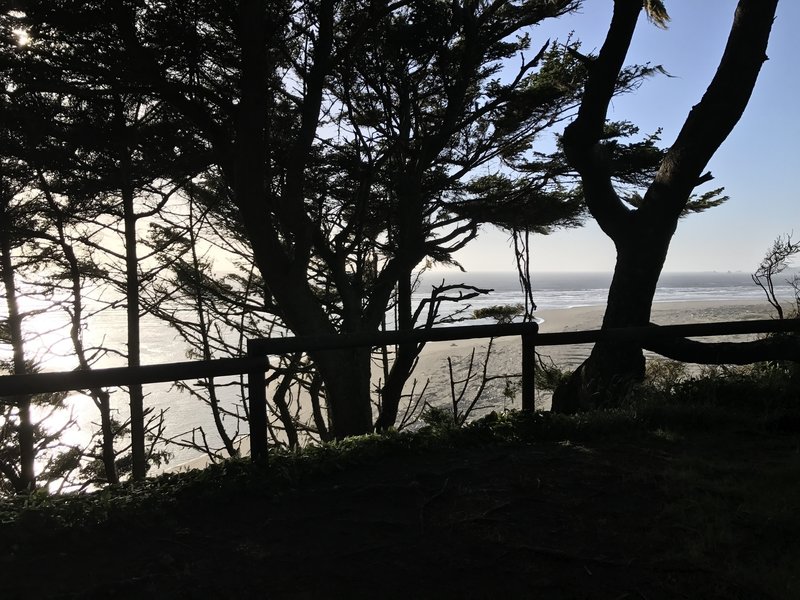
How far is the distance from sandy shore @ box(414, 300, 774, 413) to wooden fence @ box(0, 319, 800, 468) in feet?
15.0

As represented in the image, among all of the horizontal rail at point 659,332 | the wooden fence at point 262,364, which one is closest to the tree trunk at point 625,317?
the horizontal rail at point 659,332

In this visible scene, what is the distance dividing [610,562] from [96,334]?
38.7 meters

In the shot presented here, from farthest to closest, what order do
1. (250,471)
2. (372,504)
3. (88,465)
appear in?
(88,465), (250,471), (372,504)

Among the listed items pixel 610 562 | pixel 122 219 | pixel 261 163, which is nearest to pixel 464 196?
pixel 261 163

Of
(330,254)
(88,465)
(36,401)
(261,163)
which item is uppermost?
(261,163)

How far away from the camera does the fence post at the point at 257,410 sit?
3164 millimetres

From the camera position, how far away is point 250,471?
3045mm

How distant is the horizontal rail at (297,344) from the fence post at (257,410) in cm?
3

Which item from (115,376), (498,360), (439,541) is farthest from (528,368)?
(498,360)

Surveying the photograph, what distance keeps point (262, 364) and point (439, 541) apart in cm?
147

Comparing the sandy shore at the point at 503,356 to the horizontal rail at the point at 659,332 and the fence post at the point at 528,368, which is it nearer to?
the horizontal rail at the point at 659,332

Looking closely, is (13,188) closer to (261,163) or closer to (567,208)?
(261,163)

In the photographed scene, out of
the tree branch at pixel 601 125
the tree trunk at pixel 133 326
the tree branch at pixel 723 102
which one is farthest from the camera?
the tree trunk at pixel 133 326

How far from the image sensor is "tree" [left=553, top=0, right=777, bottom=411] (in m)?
5.30
